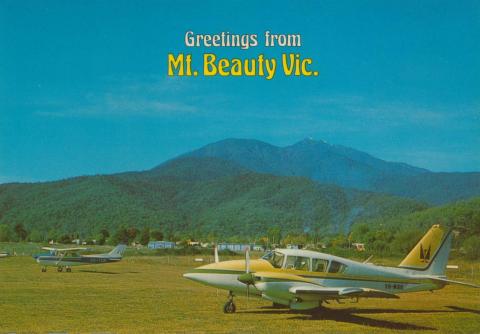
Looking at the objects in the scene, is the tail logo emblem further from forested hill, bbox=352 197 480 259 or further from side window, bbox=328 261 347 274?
side window, bbox=328 261 347 274

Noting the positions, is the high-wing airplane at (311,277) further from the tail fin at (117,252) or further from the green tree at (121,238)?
the green tree at (121,238)

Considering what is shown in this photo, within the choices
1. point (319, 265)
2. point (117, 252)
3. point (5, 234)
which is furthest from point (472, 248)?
point (5, 234)

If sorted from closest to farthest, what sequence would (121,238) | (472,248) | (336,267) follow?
(336,267) < (472,248) < (121,238)

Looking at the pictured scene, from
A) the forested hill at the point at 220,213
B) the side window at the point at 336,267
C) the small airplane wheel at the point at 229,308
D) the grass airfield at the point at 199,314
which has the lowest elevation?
the grass airfield at the point at 199,314

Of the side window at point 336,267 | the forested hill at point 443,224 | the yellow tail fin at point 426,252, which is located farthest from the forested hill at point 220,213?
the side window at point 336,267

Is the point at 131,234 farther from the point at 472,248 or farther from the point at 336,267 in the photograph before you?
the point at 336,267

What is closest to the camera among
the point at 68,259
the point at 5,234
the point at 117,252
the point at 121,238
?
the point at 68,259

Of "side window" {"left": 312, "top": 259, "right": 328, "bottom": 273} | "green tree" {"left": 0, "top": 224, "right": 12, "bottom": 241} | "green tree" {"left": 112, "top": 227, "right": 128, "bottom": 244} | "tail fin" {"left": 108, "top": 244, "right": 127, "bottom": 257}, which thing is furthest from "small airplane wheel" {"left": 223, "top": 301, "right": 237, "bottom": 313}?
"green tree" {"left": 0, "top": 224, "right": 12, "bottom": 241}
